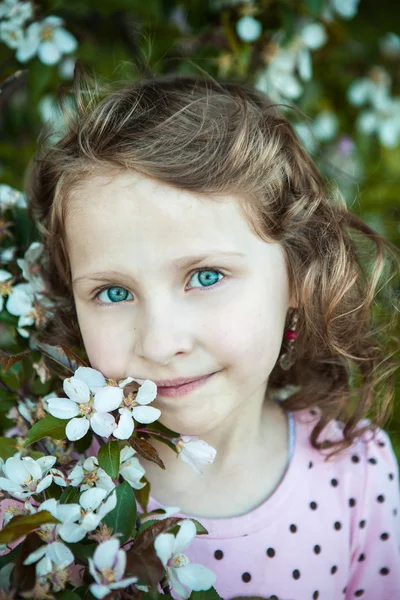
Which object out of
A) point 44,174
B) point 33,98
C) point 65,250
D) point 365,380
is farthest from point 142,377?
point 33,98

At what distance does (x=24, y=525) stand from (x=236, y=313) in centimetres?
50

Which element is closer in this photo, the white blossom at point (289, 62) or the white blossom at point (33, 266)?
the white blossom at point (33, 266)

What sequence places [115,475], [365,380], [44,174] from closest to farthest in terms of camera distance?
[115,475] < [44,174] < [365,380]

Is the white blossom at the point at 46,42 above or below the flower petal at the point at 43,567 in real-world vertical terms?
above

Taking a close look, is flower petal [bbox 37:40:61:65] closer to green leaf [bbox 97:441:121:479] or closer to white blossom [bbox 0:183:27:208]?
white blossom [bbox 0:183:27:208]

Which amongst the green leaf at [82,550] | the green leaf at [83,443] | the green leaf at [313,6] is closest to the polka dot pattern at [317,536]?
the green leaf at [83,443]

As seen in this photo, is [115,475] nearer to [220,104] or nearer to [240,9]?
[220,104]

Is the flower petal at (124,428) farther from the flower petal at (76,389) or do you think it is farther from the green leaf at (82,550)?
the green leaf at (82,550)

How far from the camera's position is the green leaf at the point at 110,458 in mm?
1112

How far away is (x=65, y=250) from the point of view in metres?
1.40

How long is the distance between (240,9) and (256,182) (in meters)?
0.94

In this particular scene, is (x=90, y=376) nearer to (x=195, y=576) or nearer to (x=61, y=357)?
(x=61, y=357)

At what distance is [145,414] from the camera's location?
116cm

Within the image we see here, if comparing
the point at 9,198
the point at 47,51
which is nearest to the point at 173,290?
the point at 9,198
